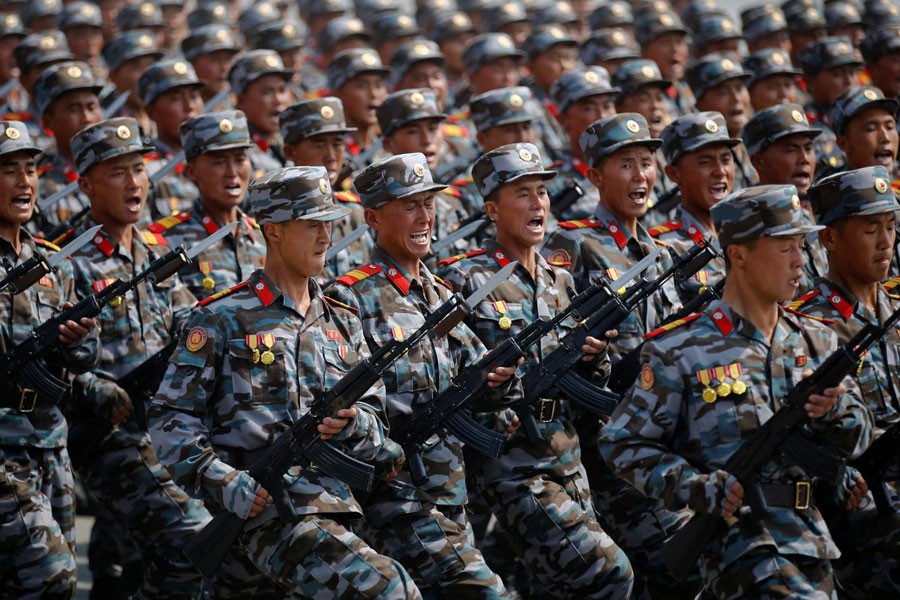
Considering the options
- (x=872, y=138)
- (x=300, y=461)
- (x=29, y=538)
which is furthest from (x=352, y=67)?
(x=300, y=461)

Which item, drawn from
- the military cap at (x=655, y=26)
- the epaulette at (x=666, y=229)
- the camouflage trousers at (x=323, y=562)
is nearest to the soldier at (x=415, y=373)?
the camouflage trousers at (x=323, y=562)

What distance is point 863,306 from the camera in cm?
777

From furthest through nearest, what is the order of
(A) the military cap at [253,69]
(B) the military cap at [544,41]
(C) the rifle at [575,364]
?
(B) the military cap at [544,41] → (A) the military cap at [253,69] → (C) the rifle at [575,364]

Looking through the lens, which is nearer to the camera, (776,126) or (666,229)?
(666,229)

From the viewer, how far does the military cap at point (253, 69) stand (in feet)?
41.0

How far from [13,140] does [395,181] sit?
2218 mm

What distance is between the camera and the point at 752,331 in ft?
21.4

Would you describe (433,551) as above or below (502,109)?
below

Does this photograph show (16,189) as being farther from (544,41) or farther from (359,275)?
(544,41)

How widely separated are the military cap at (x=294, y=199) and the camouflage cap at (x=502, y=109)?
4.34 meters

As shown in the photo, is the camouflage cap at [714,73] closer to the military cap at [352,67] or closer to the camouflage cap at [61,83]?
the military cap at [352,67]

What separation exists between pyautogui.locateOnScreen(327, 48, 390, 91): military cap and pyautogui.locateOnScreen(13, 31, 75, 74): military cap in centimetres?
241

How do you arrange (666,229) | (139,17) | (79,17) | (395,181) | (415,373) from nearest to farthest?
(415,373) < (395,181) < (666,229) < (79,17) < (139,17)

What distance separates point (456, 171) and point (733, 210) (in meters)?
5.67
